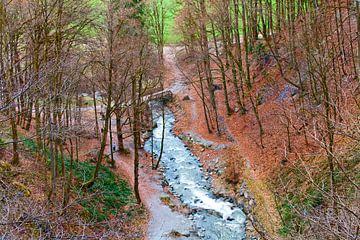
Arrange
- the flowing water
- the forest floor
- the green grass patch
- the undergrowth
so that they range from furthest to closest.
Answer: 1. the flowing water
2. the green grass patch
3. the forest floor
4. the undergrowth

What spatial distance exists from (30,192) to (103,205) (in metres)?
3.81

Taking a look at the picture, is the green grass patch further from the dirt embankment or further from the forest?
the dirt embankment

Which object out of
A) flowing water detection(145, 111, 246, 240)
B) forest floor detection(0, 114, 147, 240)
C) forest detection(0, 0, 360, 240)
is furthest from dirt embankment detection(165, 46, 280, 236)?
forest floor detection(0, 114, 147, 240)

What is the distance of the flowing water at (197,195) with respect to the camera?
54.9 ft

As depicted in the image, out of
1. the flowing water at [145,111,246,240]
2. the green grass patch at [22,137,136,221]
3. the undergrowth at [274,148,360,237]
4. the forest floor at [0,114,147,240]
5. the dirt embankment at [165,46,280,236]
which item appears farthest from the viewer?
the dirt embankment at [165,46,280,236]

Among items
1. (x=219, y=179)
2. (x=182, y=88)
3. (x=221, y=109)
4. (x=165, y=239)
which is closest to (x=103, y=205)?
(x=165, y=239)

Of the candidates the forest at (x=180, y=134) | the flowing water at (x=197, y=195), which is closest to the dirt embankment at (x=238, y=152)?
the forest at (x=180, y=134)

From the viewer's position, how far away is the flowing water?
659 inches

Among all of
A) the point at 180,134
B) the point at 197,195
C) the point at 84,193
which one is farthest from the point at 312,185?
the point at 180,134

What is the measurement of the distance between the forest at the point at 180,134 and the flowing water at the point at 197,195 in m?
0.08

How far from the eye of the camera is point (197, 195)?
796 inches

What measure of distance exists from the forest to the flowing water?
A: 82mm

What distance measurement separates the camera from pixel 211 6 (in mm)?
25828

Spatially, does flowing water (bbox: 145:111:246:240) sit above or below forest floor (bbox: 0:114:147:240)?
below
